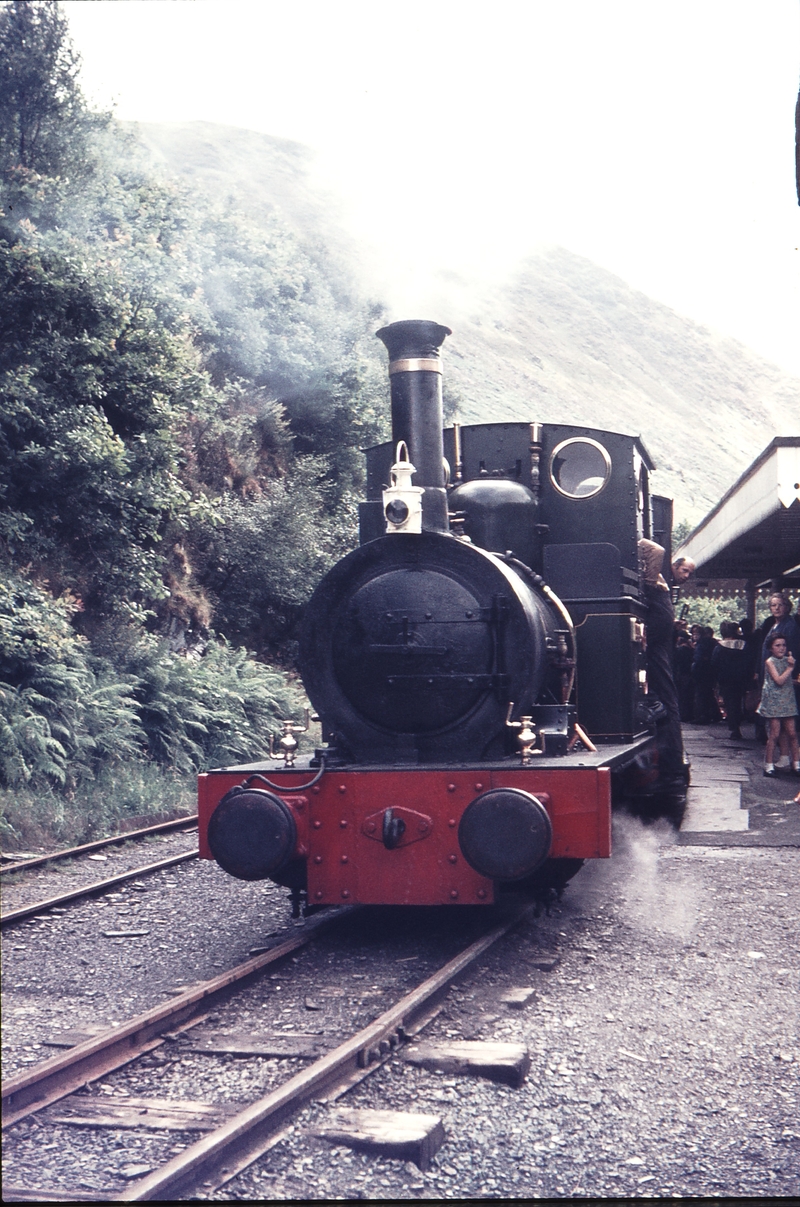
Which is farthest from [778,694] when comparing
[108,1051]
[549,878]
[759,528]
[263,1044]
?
[108,1051]

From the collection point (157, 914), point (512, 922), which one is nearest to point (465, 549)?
point (512, 922)

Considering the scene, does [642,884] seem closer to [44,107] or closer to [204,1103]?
[204,1103]

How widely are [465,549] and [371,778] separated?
3.57 ft

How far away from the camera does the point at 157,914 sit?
5.82m

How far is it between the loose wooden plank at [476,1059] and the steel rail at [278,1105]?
0.36 feet

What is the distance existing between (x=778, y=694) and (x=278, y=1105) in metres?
8.02

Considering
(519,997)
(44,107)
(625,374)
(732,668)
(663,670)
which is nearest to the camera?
(519,997)

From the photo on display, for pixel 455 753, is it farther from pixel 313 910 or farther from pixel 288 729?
pixel 313 910

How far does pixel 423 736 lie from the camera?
16.7ft

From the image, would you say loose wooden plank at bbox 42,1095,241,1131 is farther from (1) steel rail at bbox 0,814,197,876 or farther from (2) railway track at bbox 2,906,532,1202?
(1) steel rail at bbox 0,814,197,876

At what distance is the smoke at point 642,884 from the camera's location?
220 inches

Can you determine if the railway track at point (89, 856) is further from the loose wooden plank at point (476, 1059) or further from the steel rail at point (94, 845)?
the loose wooden plank at point (476, 1059)

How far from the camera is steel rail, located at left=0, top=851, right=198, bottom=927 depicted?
557 cm

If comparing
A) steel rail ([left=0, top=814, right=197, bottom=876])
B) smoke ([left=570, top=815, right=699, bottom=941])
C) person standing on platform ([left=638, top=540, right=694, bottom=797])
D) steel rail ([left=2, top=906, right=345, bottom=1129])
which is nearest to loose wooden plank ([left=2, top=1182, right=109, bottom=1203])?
steel rail ([left=2, top=906, right=345, bottom=1129])
